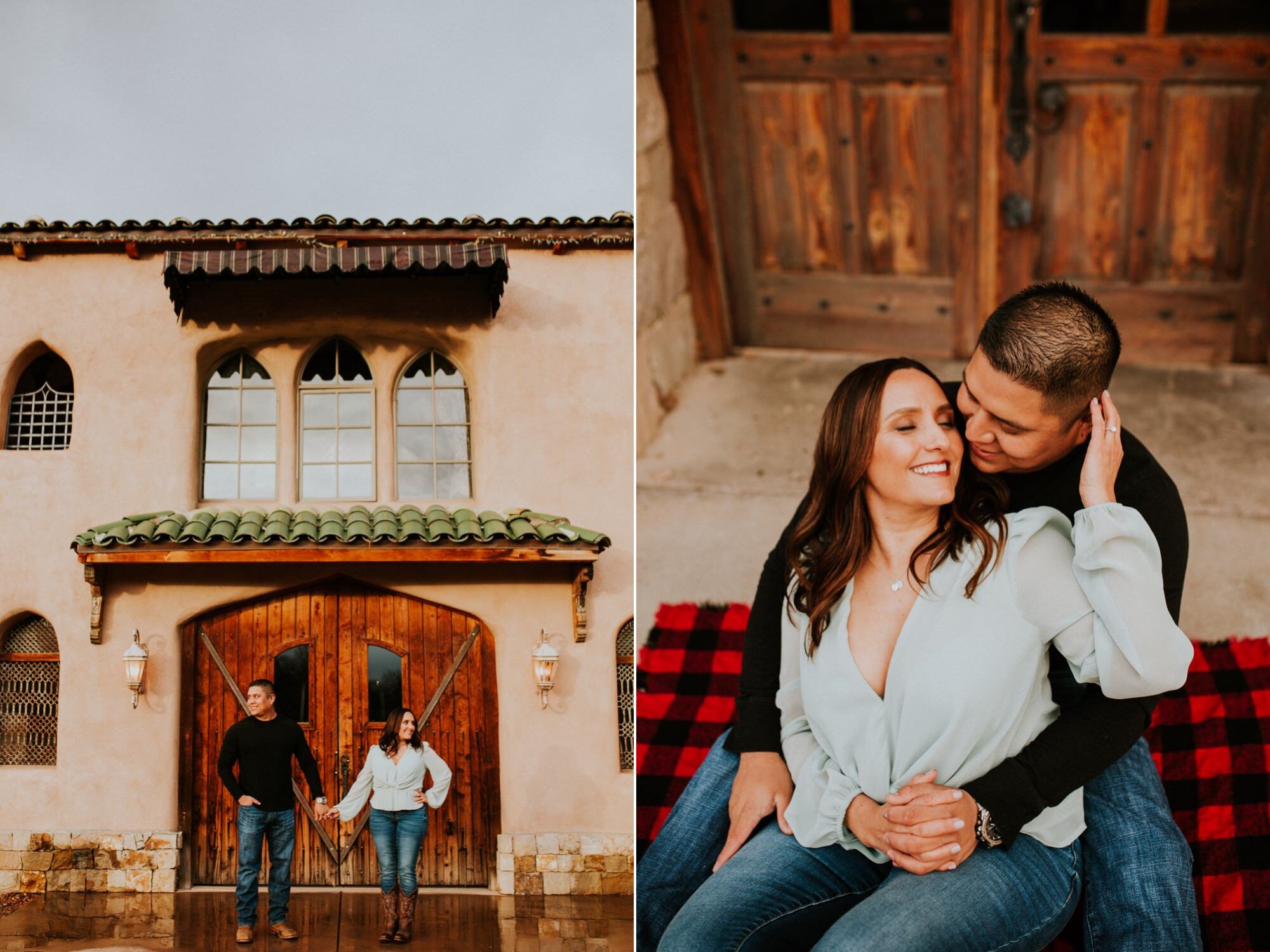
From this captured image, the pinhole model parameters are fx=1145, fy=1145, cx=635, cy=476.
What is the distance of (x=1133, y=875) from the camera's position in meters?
1.75

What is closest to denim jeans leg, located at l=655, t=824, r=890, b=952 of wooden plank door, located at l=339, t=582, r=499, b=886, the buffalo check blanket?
the buffalo check blanket

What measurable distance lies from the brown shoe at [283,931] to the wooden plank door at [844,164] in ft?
8.54

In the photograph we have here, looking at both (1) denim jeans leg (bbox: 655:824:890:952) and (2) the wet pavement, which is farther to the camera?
(2) the wet pavement

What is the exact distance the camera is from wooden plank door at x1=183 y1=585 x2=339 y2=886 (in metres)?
2.39

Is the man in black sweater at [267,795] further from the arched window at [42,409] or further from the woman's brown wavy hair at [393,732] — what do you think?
the arched window at [42,409]

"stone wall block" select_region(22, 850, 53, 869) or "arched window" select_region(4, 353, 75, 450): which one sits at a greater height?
"arched window" select_region(4, 353, 75, 450)

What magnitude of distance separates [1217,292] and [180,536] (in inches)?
137

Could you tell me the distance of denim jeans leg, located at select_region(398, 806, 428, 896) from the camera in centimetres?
236

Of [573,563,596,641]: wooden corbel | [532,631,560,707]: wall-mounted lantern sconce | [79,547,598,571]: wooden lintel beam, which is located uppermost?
[79,547,598,571]: wooden lintel beam

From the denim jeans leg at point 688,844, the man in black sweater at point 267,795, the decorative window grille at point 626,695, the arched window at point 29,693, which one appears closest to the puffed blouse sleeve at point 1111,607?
the denim jeans leg at point 688,844

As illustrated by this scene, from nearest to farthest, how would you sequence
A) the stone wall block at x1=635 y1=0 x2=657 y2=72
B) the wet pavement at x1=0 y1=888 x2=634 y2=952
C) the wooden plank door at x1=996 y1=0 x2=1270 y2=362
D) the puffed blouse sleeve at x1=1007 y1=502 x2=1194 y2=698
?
the puffed blouse sleeve at x1=1007 y1=502 x2=1194 y2=698, the wet pavement at x1=0 y1=888 x2=634 y2=952, the stone wall block at x1=635 y1=0 x2=657 y2=72, the wooden plank door at x1=996 y1=0 x2=1270 y2=362

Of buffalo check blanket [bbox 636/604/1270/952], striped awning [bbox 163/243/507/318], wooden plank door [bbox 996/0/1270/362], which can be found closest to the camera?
buffalo check blanket [bbox 636/604/1270/952]

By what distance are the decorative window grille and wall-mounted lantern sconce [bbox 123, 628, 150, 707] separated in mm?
989

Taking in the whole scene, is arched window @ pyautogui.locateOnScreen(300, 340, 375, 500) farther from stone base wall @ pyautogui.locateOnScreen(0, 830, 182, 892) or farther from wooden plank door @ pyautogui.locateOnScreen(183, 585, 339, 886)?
stone base wall @ pyautogui.locateOnScreen(0, 830, 182, 892)
